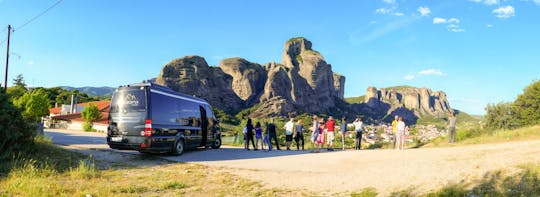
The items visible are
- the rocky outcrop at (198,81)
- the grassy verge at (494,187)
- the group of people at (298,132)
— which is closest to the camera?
the grassy verge at (494,187)

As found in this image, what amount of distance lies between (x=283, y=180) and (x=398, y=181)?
243cm

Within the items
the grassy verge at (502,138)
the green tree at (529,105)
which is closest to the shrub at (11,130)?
the grassy verge at (502,138)

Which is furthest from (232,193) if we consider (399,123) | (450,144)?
(450,144)

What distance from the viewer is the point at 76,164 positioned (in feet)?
28.9

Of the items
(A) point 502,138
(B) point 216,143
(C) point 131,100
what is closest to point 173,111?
(C) point 131,100

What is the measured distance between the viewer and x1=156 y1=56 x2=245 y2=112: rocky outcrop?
446 ft

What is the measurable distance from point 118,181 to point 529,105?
1483 inches

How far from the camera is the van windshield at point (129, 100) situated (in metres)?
11.0

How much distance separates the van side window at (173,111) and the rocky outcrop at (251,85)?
393ft

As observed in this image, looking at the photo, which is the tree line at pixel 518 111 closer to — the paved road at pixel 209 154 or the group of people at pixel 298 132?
the group of people at pixel 298 132

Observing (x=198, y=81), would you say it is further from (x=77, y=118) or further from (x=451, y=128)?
(x=451, y=128)

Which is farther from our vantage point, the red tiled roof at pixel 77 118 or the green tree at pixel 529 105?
the red tiled roof at pixel 77 118

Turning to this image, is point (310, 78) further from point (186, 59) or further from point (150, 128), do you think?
point (150, 128)

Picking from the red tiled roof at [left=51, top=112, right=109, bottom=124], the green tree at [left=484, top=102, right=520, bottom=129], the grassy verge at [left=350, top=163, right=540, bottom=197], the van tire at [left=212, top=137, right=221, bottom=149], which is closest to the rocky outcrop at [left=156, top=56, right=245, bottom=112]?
the red tiled roof at [left=51, top=112, right=109, bottom=124]
